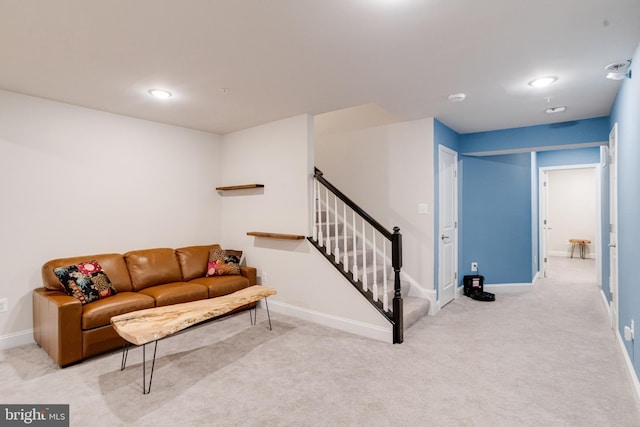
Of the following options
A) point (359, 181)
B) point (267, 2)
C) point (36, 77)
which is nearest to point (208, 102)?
point (36, 77)

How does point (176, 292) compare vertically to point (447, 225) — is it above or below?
below

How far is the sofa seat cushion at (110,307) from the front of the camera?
9.28 feet

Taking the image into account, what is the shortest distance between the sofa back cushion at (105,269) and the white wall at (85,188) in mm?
179

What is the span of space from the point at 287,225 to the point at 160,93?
1968 millimetres

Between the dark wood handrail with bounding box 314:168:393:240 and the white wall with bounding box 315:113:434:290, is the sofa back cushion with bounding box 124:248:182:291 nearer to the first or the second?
the dark wood handrail with bounding box 314:168:393:240

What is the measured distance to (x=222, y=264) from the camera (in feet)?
13.8

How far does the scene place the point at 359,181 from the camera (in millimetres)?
4699

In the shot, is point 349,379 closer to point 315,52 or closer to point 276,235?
point 276,235

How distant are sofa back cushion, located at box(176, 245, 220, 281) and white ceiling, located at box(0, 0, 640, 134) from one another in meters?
1.80

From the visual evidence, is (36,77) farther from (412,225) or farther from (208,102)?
(412,225)

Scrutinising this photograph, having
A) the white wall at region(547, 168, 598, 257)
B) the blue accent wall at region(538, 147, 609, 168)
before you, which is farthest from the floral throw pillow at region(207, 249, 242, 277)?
the white wall at region(547, 168, 598, 257)

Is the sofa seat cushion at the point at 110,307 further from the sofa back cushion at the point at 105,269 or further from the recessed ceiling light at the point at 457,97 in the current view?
the recessed ceiling light at the point at 457,97

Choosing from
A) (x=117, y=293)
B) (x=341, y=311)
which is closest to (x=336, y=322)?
(x=341, y=311)

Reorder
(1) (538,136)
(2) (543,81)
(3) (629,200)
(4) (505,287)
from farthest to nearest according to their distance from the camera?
(4) (505,287) → (1) (538,136) → (2) (543,81) → (3) (629,200)
